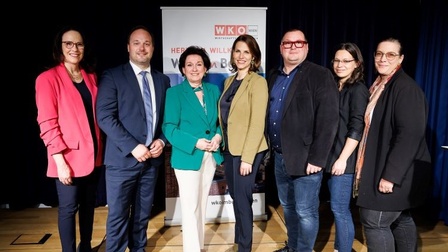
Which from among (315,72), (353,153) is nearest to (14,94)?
(315,72)

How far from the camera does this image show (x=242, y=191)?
2.22 metres

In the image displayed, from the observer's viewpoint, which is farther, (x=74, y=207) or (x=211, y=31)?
(x=211, y=31)

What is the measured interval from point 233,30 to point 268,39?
69cm

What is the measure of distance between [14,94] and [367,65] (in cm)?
364

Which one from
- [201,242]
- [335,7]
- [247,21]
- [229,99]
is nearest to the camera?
[229,99]

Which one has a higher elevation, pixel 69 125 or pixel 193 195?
pixel 69 125

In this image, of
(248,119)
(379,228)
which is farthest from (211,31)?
(379,228)

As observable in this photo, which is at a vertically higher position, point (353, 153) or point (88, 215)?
point (353, 153)

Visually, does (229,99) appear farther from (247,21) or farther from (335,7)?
(335,7)

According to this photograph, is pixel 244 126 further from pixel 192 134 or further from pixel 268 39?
pixel 268 39

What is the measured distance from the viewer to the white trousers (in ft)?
7.26

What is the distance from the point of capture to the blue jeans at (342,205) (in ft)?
7.13

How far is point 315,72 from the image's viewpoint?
2.05 meters

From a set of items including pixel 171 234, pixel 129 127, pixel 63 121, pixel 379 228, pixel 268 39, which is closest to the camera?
pixel 379 228
